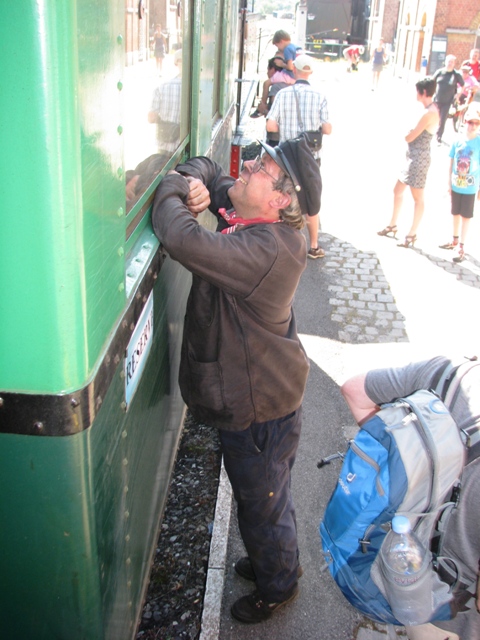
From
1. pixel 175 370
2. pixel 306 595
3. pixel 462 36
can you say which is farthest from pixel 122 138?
pixel 462 36

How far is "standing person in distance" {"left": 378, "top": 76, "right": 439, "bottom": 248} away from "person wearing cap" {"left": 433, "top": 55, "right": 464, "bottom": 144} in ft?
24.1

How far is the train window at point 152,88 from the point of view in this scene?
5.72ft

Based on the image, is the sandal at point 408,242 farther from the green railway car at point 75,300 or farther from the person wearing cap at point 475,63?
the person wearing cap at point 475,63

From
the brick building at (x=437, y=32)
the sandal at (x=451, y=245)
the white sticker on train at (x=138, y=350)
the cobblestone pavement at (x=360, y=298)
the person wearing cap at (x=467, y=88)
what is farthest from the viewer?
the brick building at (x=437, y=32)

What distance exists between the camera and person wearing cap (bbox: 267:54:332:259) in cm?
657

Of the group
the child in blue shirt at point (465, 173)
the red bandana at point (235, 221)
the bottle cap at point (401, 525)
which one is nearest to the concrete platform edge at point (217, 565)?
the bottle cap at point (401, 525)

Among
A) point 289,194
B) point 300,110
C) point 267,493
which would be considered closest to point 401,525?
point 267,493

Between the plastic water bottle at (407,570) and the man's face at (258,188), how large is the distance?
1124 millimetres

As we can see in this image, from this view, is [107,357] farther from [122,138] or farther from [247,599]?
[247,599]

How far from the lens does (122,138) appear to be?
4.97 feet

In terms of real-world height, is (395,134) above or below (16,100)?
below

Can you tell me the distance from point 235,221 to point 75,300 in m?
1.17

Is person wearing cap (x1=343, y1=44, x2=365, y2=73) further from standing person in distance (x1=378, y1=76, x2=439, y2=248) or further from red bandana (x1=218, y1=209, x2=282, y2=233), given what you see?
red bandana (x1=218, y1=209, x2=282, y2=233)

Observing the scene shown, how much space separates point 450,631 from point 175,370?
5.31 ft
